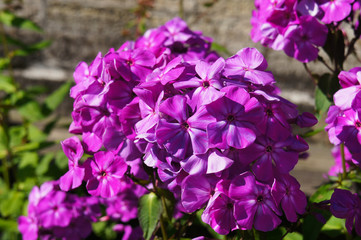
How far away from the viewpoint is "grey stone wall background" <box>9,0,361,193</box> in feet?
7.91

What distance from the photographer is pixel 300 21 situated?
0.96 m

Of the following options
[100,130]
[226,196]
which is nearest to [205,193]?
[226,196]

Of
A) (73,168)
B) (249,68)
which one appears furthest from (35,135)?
(249,68)

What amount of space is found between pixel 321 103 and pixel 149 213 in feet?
1.67

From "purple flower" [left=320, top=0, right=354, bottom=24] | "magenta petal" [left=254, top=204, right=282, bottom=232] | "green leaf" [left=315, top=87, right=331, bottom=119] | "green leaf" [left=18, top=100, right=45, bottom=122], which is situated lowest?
"green leaf" [left=18, top=100, right=45, bottom=122]

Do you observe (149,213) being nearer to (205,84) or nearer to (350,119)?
(205,84)

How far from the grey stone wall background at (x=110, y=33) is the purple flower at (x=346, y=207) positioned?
1.55 meters

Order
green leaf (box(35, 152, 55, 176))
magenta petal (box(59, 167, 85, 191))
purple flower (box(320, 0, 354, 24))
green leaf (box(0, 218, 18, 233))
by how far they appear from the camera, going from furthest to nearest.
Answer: green leaf (box(35, 152, 55, 176)) < green leaf (box(0, 218, 18, 233)) < purple flower (box(320, 0, 354, 24)) < magenta petal (box(59, 167, 85, 191))

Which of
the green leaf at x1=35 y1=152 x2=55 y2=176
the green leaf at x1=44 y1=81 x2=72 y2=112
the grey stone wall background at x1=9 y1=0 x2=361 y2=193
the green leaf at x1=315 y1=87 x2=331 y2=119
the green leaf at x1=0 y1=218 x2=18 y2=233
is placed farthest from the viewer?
the grey stone wall background at x1=9 y1=0 x2=361 y2=193

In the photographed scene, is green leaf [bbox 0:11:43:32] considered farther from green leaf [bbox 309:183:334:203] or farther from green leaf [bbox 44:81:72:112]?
green leaf [bbox 309:183:334:203]

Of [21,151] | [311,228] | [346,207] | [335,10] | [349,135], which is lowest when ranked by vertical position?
[21,151]

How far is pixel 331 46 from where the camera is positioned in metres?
1.05

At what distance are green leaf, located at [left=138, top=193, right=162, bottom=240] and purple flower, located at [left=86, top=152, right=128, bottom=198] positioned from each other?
9 cm

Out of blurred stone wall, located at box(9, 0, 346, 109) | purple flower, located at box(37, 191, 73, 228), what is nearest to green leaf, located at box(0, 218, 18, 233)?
purple flower, located at box(37, 191, 73, 228)
